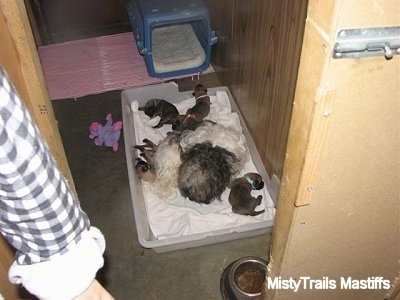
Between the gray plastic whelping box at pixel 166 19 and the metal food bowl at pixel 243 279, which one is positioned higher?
the gray plastic whelping box at pixel 166 19

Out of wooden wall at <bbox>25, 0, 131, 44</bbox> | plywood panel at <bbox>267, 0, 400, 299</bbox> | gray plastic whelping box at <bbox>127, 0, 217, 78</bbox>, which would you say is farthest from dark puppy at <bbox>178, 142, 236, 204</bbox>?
wooden wall at <bbox>25, 0, 131, 44</bbox>

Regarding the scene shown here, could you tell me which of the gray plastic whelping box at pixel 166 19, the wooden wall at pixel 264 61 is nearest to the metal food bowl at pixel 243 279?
the wooden wall at pixel 264 61

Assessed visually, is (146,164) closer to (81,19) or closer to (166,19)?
(166,19)

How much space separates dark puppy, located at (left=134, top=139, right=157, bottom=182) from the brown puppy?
0.23m

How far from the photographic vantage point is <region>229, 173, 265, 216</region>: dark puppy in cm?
192

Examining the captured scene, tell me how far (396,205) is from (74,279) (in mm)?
752

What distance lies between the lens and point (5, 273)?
3.75 feet

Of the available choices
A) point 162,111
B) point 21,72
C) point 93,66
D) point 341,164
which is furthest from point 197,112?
point 341,164

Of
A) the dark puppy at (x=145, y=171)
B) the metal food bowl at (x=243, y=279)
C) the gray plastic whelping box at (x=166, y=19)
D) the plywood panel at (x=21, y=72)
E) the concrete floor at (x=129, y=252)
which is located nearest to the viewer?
the plywood panel at (x=21, y=72)

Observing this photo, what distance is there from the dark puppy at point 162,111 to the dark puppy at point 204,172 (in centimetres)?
44

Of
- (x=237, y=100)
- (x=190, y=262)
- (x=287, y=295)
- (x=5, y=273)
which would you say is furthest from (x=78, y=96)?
(x=287, y=295)

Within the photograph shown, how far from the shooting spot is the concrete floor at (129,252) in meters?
1.79

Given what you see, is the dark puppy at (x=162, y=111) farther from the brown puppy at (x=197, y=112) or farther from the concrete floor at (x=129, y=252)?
the concrete floor at (x=129, y=252)

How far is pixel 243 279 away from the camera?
166 cm
